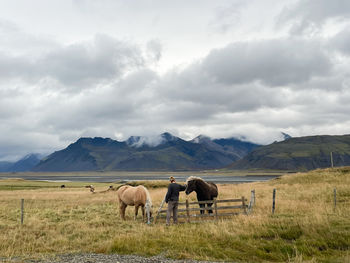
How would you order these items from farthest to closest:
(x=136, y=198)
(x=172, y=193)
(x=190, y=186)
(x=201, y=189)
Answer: (x=201, y=189), (x=190, y=186), (x=136, y=198), (x=172, y=193)

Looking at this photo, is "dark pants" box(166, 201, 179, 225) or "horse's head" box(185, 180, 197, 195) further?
"horse's head" box(185, 180, 197, 195)

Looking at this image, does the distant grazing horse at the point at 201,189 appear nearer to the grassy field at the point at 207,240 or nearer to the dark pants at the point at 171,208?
the dark pants at the point at 171,208

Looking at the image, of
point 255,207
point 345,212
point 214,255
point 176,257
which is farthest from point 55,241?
point 345,212

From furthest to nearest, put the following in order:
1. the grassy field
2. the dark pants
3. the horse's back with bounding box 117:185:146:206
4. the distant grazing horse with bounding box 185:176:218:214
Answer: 1. the distant grazing horse with bounding box 185:176:218:214
2. the horse's back with bounding box 117:185:146:206
3. the dark pants
4. the grassy field

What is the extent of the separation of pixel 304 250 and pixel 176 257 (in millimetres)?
4475

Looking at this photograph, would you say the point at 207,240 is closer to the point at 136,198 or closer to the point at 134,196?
the point at 136,198

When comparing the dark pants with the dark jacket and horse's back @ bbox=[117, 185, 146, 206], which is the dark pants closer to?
the dark jacket

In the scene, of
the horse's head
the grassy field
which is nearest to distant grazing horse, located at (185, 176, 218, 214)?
the horse's head

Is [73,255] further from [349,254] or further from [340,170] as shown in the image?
[340,170]

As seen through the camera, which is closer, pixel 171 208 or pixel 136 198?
pixel 171 208

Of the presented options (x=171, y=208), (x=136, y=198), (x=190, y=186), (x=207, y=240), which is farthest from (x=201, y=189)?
(x=207, y=240)

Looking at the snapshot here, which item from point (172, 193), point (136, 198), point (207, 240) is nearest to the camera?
point (207, 240)

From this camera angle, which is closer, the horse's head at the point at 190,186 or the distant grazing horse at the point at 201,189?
the horse's head at the point at 190,186

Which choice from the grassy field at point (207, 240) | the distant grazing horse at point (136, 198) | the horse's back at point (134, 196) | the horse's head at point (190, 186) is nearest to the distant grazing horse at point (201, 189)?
the horse's head at point (190, 186)
